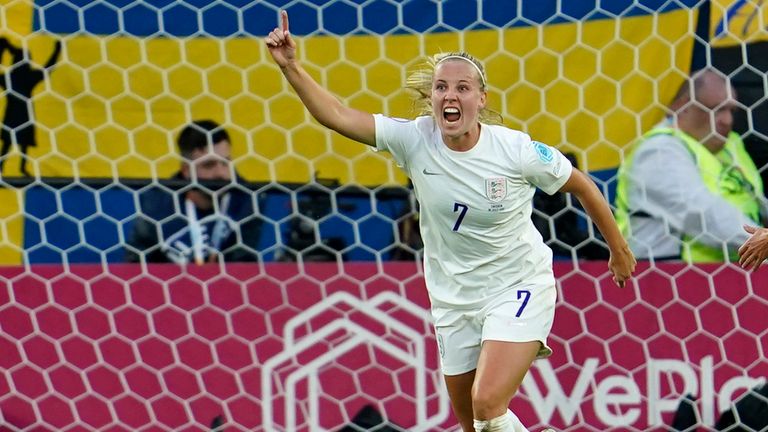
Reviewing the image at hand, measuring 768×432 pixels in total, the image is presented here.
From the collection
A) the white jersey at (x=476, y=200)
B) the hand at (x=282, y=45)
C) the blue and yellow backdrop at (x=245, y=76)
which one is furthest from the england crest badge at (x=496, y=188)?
the blue and yellow backdrop at (x=245, y=76)

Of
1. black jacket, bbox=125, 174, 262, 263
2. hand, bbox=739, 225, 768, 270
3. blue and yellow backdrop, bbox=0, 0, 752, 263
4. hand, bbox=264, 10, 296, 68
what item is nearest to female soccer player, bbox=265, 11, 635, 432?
hand, bbox=264, 10, 296, 68

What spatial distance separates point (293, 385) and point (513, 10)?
52.8 inches

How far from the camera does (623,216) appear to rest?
3812 mm

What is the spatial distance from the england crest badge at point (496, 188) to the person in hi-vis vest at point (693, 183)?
2.58 ft

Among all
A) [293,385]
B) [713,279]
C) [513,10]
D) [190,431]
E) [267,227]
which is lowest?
[190,431]

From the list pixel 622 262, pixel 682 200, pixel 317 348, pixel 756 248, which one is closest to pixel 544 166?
pixel 622 262

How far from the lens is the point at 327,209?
384cm

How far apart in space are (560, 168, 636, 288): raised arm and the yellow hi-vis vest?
640 millimetres

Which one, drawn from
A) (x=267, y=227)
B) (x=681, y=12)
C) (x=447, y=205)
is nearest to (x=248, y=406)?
(x=267, y=227)

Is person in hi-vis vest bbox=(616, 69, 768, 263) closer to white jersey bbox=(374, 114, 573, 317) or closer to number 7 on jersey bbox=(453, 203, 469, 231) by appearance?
white jersey bbox=(374, 114, 573, 317)

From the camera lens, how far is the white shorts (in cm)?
309

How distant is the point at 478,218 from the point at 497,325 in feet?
0.89

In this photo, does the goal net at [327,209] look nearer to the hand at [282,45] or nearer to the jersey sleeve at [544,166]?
the jersey sleeve at [544,166]

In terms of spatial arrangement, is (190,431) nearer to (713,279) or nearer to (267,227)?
(267,227)
